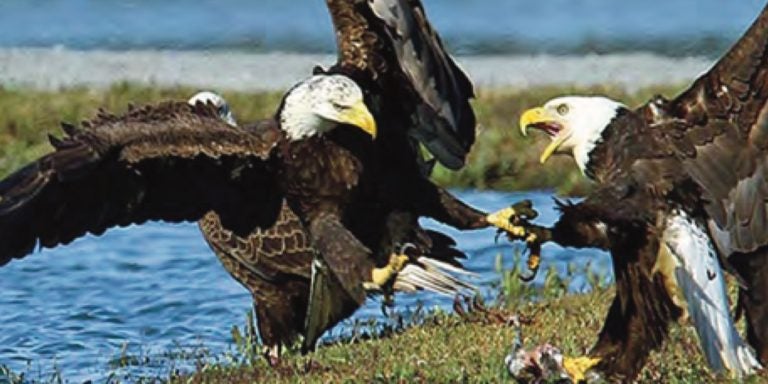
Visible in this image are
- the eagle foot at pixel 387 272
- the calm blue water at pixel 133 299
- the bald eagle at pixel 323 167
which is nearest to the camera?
the eagle foot at pixel 387 272

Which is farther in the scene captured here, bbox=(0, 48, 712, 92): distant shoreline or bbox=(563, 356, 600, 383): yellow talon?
bbox=(0, 48, 712, 92): distant shoreline

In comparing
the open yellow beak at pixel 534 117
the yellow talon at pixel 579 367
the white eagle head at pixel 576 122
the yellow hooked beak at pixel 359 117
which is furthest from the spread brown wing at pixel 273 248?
the yellow talon at pixel 579 367

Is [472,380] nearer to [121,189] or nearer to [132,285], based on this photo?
[121,189]

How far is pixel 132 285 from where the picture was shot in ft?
41.3

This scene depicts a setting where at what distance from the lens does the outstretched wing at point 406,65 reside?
29.3 ft

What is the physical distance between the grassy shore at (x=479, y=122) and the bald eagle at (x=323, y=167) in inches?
207

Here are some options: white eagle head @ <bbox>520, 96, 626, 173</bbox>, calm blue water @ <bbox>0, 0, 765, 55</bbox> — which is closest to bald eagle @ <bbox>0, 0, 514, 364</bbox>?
white eagle head @ <bbox>520, 96, 626, 173</bbox>

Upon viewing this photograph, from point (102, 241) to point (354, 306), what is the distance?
15.1 feet

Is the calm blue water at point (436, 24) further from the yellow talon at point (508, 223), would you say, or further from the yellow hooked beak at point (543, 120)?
the yellow talon at point (508, 223)

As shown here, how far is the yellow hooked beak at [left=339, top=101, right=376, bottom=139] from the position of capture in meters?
8.88

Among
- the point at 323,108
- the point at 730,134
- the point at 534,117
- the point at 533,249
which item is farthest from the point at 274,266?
the point at 730,134

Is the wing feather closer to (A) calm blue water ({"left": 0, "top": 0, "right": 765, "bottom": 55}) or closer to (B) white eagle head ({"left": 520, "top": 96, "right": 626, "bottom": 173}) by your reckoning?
(B) white eagle head ({"left": 520, "top": 96, "right": 626, "bottom": 173})

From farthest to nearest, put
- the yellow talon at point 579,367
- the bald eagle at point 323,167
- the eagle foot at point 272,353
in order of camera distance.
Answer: the eagle foot at point 272,353 < the bald eagle at point 323,167 < the yellow talon at point 579,367

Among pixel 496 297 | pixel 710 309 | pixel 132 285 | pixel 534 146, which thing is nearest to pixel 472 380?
pixel 710 309
